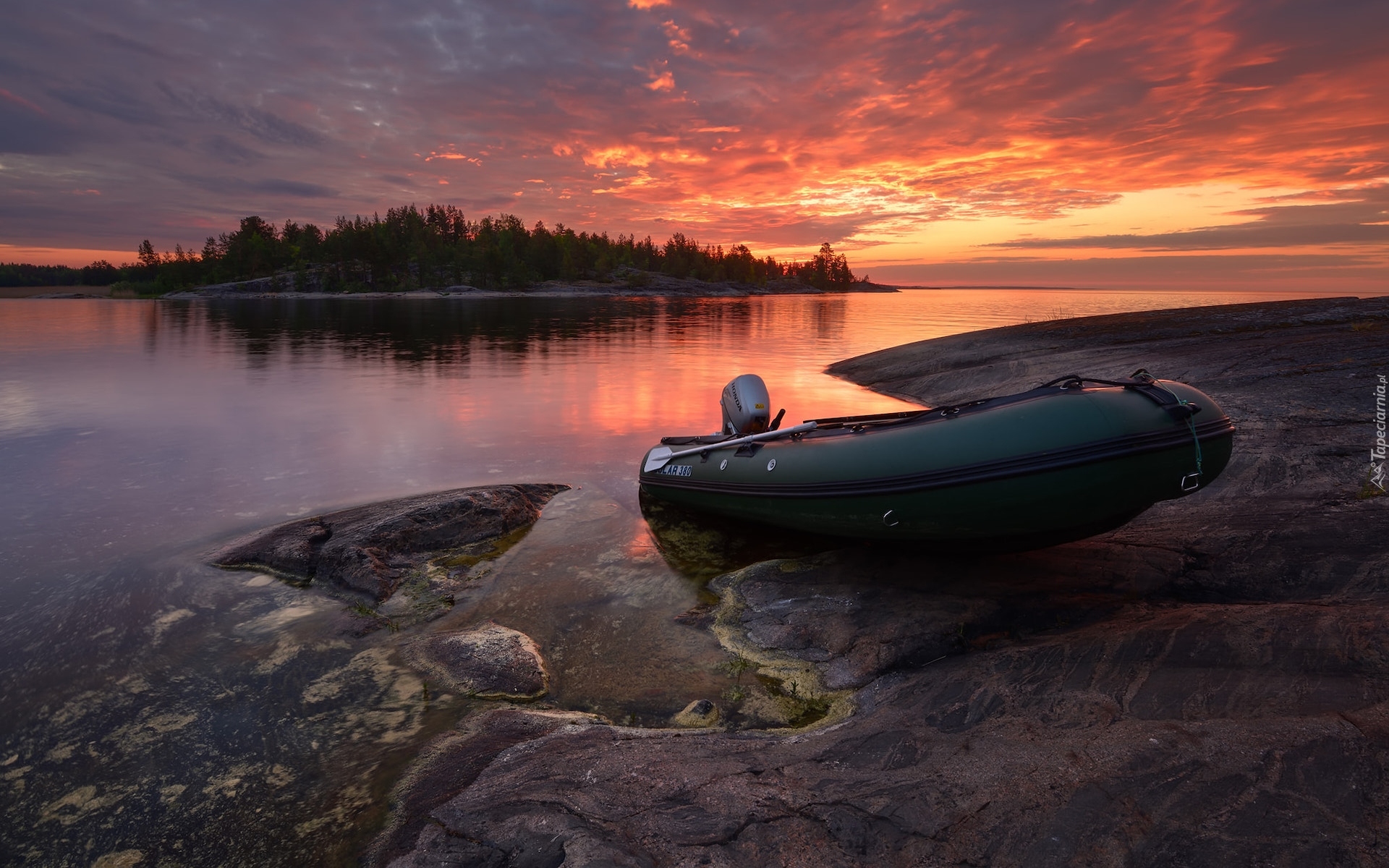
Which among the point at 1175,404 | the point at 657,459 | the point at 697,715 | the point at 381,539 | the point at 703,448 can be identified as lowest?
the point at 697,715

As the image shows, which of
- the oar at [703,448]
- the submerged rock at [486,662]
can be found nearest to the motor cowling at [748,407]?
the oar at [703,448]

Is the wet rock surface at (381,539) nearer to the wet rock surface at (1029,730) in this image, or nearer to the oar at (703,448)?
the oar at (703,448)

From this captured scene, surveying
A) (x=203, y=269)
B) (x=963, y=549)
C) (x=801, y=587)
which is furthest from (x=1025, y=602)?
(x=203, y=269)

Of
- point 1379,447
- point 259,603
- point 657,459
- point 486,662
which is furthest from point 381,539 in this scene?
point 1379,447

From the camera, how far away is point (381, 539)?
695 cm

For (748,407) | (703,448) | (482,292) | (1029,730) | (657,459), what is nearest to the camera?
(1029,730)

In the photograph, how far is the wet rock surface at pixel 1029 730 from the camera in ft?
8.75

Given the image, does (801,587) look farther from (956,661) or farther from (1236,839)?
(1236,839)

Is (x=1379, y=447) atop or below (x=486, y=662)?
atop

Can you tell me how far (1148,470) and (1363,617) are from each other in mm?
1441

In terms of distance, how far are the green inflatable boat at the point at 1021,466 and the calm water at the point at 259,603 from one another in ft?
6.08

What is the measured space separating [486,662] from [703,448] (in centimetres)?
376

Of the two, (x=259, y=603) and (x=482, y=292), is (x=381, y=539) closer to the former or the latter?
(x=259, y=603)

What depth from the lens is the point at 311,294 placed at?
347ft
